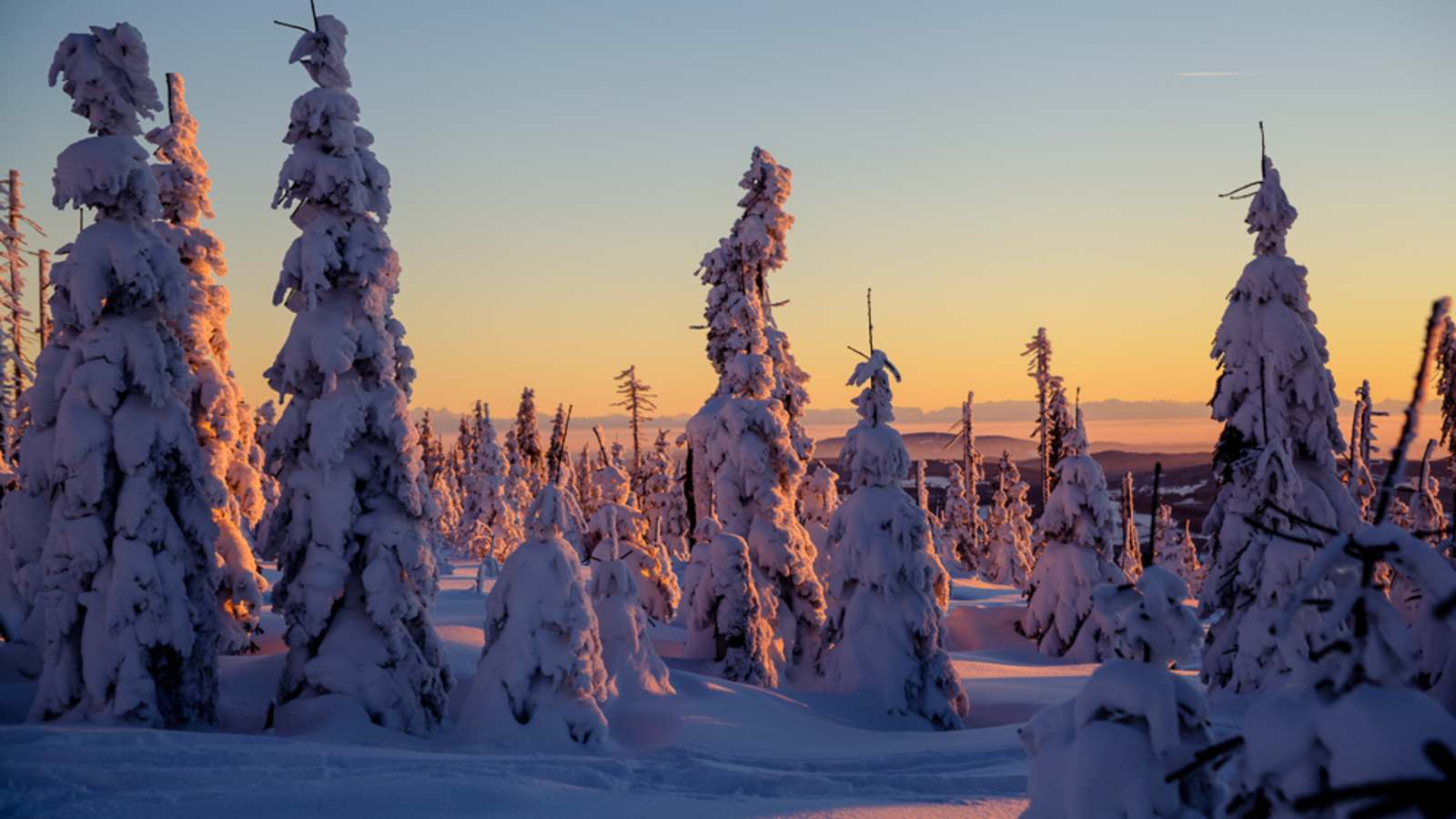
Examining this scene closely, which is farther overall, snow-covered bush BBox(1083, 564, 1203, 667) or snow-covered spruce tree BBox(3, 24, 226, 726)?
snow-covered spruce tree BBox(3, 24, 226, 726)

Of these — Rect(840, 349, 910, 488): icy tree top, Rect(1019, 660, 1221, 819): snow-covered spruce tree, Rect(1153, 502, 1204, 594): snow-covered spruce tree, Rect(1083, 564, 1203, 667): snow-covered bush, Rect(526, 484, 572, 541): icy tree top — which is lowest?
Rect(1153, 502, 1204, 594): snow-covered spruce tree

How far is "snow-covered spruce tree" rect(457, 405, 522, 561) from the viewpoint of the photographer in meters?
68.1

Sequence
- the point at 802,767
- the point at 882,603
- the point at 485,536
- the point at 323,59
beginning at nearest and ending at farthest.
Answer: the point at 802,767 → the point at 323,59 → the point at 882,603 → the point at 485,536

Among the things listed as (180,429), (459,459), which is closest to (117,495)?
(180,429)

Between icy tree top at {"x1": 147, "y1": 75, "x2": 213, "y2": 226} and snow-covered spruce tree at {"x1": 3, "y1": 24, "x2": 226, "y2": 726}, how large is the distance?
5.99 meters

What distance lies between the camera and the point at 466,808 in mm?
11820

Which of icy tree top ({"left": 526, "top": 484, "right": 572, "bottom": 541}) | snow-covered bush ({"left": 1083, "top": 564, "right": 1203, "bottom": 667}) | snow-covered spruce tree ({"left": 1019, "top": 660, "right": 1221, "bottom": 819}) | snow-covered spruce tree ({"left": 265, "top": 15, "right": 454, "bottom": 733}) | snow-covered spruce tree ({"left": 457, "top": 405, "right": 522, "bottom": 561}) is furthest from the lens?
snow-covered spruce tree ({"left": 457, "top": 405, "right": 522, "bottom": 561})

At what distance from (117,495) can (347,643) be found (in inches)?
175

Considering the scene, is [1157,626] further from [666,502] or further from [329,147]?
[666,502]

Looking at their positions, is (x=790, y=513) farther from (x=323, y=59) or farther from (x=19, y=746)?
(x=19, y=746)

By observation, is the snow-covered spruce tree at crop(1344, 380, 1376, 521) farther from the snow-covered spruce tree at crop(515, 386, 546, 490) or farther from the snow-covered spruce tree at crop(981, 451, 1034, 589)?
the snow-covered spruce tree at crop(515, 386, 546, 490)

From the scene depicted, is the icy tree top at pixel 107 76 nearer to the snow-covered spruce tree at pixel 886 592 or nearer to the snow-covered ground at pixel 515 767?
the snow-covered ground at pixel 515 767

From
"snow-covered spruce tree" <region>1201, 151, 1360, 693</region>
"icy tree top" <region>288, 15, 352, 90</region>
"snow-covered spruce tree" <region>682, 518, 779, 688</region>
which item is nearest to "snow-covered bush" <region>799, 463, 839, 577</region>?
"snow-covered spruce tree" <region>682, 518, 779, 688</region>

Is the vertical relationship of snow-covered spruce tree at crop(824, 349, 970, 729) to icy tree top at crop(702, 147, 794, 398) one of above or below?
below
